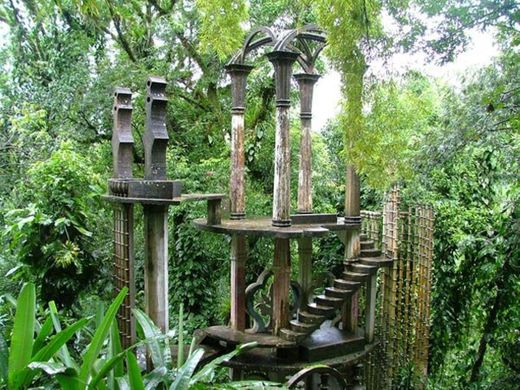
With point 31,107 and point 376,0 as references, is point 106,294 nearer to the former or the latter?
point 31,107

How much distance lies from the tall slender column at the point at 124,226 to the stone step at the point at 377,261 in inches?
92.7

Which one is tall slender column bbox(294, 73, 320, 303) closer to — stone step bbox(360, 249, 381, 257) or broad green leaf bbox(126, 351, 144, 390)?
stone step bbox(360, 249, 381, 257)

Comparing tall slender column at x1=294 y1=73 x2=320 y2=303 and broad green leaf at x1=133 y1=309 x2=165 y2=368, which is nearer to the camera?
broad green leaf at x1=133 y1=309 x2=165 y2=368

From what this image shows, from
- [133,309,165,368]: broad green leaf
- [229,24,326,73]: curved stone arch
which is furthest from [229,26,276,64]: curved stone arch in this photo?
[133,309,165,368]: broad green leaf

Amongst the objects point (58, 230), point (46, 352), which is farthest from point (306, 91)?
point (46, 352)

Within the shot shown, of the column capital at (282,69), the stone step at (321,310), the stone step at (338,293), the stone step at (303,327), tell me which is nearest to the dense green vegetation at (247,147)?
the column capital at (282,69)

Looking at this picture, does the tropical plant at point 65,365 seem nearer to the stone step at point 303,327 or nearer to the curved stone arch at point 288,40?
the stone step at point 303,327

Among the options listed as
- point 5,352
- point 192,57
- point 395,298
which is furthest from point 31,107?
point 395,298

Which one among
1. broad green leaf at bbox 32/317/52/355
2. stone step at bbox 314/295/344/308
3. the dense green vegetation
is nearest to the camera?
broad green leaf at bbox 32/317/52/355

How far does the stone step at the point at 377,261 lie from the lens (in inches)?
200

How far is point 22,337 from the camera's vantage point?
93.6 inches

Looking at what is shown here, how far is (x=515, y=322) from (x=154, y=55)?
608cm

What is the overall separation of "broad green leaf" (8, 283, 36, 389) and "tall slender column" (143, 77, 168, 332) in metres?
1.44

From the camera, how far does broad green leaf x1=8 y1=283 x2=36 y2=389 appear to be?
2.36 m
